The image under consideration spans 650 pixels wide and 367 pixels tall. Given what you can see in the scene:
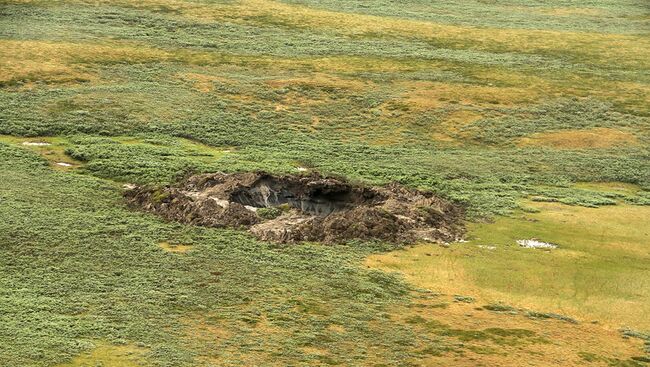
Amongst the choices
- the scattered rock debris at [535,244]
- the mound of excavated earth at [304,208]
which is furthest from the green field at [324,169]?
the mound of excavated earth at [304,208]

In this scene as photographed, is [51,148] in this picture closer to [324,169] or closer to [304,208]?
[324,169]

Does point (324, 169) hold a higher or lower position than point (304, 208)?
higher

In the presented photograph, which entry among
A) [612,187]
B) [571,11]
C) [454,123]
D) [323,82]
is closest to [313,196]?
[612,187]

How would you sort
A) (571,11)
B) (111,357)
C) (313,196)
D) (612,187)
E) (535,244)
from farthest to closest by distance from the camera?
(571,11) < (612,187) < (313,196) < (535,244) < (111,357)

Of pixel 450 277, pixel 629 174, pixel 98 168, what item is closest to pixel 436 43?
pixel 629 174

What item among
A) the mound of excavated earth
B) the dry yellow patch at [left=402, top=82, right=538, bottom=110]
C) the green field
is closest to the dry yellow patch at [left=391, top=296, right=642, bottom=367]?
the green field

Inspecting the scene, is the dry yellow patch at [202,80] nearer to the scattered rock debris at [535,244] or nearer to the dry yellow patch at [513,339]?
the scattered rock debris at [535,244]
